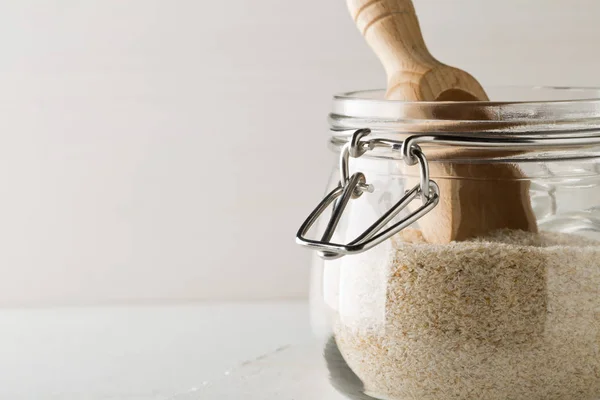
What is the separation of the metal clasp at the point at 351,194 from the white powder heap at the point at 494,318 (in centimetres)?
3

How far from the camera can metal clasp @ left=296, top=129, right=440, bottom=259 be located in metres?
0.40

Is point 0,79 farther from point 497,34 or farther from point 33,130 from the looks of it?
point 497,34

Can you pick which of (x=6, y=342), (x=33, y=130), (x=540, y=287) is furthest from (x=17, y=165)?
(x=540, y=287)

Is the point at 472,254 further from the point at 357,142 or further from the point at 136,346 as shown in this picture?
the point at 136,346

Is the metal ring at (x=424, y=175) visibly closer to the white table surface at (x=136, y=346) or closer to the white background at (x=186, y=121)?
the white table surface at (x=136, y=346)

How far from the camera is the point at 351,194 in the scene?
448 mm

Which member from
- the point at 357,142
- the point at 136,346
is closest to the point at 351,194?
the point at 357,142

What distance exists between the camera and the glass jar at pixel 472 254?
412mm

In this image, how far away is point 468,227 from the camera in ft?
1.45

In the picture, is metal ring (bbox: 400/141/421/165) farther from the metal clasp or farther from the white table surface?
the white table surface

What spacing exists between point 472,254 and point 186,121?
0.49 metres

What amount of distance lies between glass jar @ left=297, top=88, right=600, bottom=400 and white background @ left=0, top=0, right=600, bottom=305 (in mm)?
381

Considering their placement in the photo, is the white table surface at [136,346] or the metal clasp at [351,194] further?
the white table surface at [136,346]

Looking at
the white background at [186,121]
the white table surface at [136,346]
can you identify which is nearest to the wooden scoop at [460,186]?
the white table surface at [136,346]
